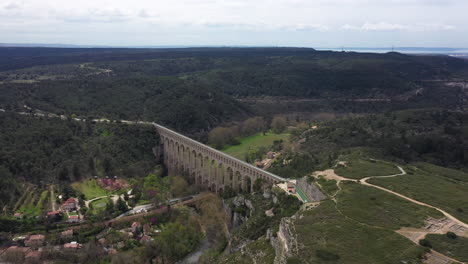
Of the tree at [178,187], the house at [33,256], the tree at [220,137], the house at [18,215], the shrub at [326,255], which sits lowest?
the tree at [178,187]

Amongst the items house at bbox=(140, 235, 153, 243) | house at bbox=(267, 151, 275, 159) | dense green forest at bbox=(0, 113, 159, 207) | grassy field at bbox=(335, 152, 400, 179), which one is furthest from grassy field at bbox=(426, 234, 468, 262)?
dense green forest at bbox=(0, 113, 159, 207)

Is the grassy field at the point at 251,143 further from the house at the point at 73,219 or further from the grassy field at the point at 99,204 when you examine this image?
the house at the point at 73,219

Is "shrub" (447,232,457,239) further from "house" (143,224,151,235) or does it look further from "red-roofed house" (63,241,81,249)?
"red-roofed house" (63,241,81,249)

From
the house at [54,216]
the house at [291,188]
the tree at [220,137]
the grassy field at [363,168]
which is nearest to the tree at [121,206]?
the house at [54,216]

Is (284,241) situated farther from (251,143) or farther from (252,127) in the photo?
(252,127)

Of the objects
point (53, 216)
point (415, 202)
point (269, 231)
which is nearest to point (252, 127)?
point (53, 216)

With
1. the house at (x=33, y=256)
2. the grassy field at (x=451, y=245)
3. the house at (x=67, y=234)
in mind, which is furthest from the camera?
the house at (x=67, y=234)

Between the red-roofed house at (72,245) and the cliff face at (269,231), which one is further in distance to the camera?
the red-roofed house at (72,245)
